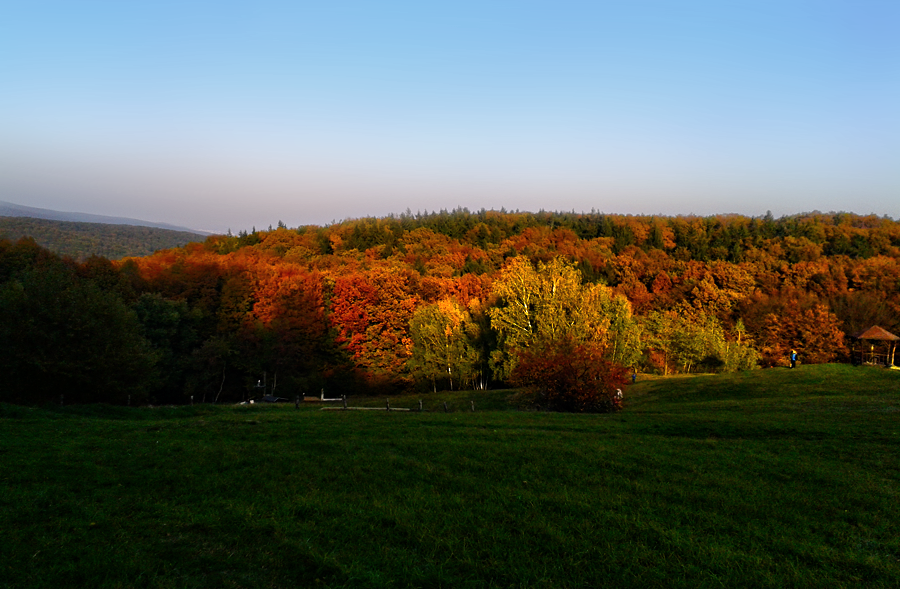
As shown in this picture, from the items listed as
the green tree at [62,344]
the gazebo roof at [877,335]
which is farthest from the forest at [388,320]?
the gazebo roof at [877,335]

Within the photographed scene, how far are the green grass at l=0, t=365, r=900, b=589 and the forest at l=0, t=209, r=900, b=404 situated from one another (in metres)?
11.7

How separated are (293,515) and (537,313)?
3269 centimetres

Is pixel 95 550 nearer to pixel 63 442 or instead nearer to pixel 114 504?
pixel 114 504

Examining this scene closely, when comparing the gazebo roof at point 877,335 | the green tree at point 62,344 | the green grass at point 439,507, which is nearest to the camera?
the green grass at point 439,507

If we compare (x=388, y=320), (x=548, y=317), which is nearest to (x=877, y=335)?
(x=548, y=317)

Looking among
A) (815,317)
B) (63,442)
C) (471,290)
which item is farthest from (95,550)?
(815,317)

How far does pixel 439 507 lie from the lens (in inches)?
313

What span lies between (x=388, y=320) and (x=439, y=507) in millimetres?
43798

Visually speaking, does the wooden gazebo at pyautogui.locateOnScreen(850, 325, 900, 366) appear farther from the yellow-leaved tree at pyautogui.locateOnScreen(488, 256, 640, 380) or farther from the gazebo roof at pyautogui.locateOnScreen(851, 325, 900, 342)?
the yellow-leaved tree at pyautogui.locateOnScreen(488, 256, 640, 380)

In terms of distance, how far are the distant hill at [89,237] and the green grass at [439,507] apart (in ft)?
276

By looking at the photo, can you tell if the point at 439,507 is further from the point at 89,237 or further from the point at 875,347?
the point at 89,237

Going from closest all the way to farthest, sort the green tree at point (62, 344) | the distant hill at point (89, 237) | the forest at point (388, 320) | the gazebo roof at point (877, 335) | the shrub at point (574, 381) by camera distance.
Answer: the green tree at point (62, 344), the shrub at point (574, 381), the forest at point (388, 320), the gazebo roof at point (877, 335), the distant hill at point (89, 237)

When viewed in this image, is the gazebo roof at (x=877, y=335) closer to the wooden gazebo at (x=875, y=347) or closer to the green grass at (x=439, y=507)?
the wooden gazebo at (x=875, y=347)

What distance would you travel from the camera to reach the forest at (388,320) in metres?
25.1
